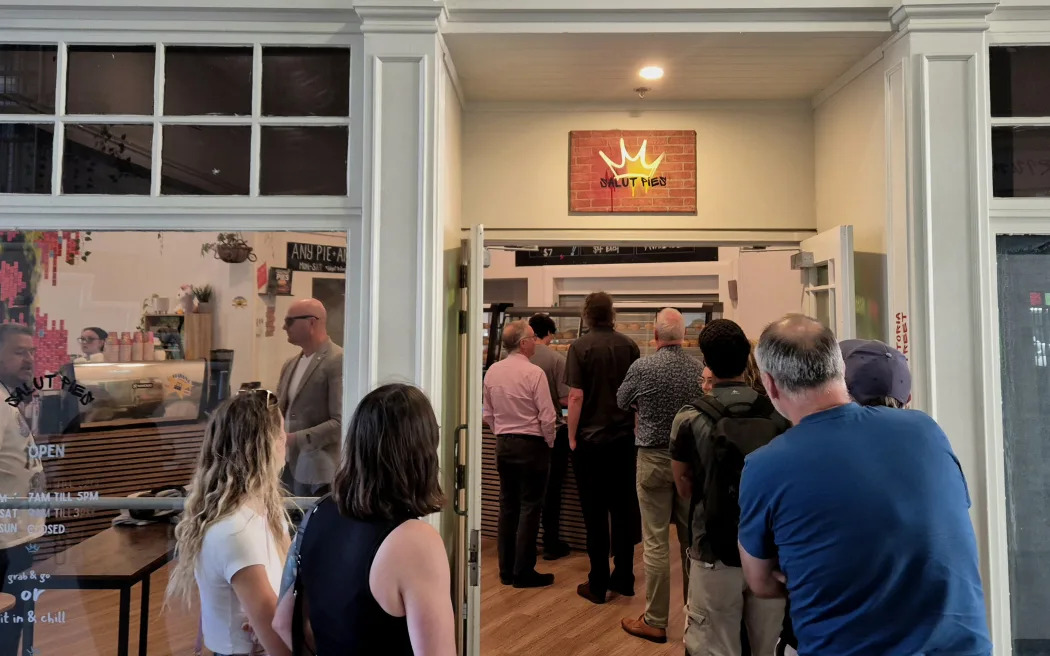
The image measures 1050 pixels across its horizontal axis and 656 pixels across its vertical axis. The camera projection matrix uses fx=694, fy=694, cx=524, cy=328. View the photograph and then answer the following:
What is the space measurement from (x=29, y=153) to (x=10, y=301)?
532 mm

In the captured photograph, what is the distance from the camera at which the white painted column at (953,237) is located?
7.67ft

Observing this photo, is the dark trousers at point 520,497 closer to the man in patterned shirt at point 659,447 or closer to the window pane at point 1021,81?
the man in patterned shirt at point 659,447

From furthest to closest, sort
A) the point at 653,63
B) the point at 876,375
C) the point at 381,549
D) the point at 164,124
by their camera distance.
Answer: the point at 653,63 → the point at 164,124 → the point at 876,375 → the point at 381,549

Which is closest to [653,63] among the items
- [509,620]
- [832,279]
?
[832,279]

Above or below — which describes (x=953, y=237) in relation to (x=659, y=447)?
above

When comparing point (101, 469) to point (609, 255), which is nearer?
point (101, 469)

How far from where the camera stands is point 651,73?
2879 mm

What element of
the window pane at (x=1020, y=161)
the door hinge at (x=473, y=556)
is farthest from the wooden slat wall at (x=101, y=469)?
the window pane at (x=1020, y=161)

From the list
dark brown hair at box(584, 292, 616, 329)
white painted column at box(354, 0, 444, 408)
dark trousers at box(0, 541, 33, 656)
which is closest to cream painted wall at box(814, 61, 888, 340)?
dark brown hair at box(584, 292, 616, 329)

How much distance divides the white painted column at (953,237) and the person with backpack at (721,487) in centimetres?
57

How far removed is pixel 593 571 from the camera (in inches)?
163

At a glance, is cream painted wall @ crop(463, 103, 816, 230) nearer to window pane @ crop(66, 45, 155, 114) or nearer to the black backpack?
the black backpack

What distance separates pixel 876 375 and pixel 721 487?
31.5 inches

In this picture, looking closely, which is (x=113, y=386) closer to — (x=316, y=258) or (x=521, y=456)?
(x=316, y=258)
